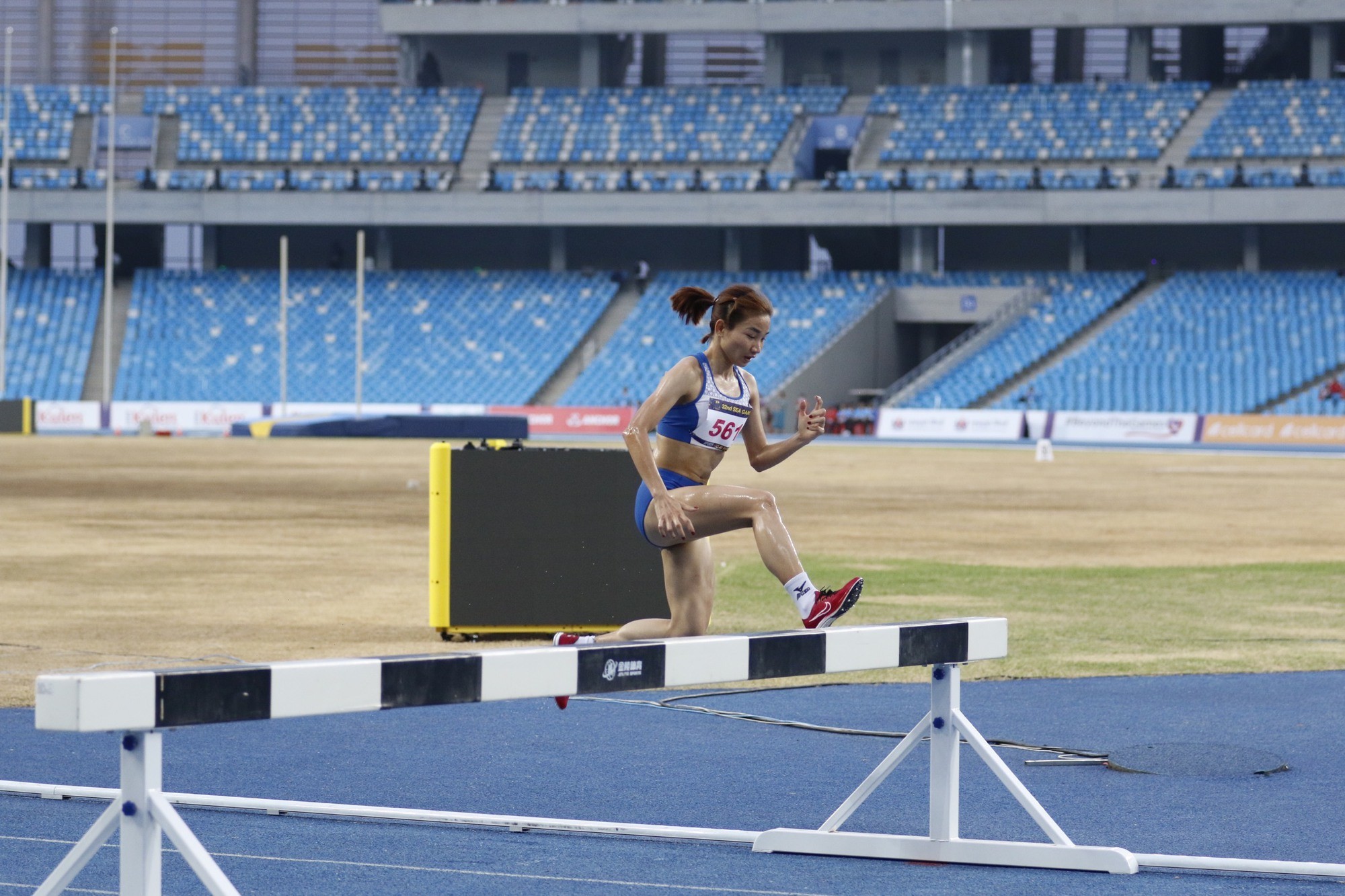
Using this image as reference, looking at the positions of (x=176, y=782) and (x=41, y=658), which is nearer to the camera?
(x=176, y=782)

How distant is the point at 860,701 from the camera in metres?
11.2

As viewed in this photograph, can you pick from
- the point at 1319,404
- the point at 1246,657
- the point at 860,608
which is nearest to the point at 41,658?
the point at 860,608

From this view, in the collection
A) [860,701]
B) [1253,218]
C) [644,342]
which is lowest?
[860,701]

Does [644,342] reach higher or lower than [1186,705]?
higher

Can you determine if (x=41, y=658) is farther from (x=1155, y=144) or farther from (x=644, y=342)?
(x=1155, y=144)

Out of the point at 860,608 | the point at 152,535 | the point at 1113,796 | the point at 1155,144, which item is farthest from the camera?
the point at 1155,144

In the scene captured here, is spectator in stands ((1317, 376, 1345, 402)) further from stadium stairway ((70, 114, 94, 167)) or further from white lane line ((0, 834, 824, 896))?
white lane line ((0, 834, 824, 896))

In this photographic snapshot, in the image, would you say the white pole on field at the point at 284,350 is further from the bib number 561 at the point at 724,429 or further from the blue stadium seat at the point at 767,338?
the bib number 561 at the point at 724,429

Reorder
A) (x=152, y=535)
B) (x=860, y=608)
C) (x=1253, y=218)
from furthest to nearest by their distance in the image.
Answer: (x=1253, y=218) → (x=152, y=535) → (x=860, y=608)

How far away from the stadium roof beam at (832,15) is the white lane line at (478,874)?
62.4m

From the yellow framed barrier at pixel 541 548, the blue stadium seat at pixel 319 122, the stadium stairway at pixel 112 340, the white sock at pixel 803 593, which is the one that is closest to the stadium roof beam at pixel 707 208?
the stadium stairway at pixel 112 340

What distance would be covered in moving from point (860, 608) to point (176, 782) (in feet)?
27.0

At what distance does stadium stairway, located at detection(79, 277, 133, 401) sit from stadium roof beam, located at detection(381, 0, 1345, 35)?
15344mm

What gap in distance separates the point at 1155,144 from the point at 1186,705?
57.4 metres
